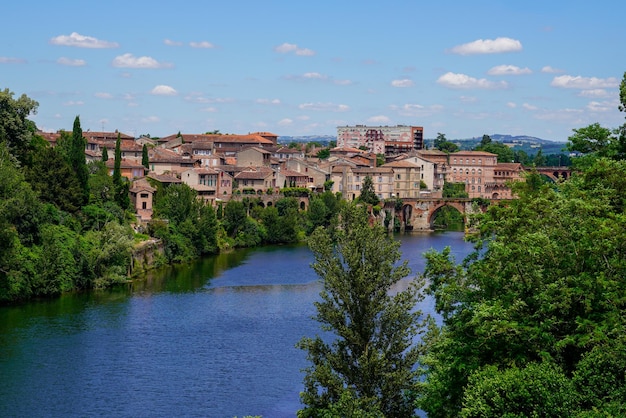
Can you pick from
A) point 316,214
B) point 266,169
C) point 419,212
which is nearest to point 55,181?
point 316,214

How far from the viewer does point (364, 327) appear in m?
22.7

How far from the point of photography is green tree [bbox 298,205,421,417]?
73.1 feet

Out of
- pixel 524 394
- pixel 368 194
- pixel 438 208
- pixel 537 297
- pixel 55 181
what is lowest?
pixel 524 394

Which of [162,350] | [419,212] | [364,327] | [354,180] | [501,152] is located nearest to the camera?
[364,327]

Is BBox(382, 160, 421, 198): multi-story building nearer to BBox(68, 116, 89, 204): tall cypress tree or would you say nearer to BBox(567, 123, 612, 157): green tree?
BBox(68, 116, 89, 204): tall cypress tree

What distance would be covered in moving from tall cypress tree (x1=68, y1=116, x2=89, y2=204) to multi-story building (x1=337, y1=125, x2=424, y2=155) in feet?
335

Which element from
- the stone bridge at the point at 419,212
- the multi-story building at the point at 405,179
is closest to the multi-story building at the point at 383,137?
the multi-story building at the point at 405,179

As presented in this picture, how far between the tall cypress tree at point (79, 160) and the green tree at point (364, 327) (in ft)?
137

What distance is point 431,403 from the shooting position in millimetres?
21281

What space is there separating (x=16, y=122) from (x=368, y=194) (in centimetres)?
4478

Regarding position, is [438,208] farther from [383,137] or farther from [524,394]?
[524,394]

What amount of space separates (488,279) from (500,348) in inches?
68.1

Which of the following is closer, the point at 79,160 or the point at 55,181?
the point at 55,181

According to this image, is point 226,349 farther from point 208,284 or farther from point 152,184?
point 152,184
